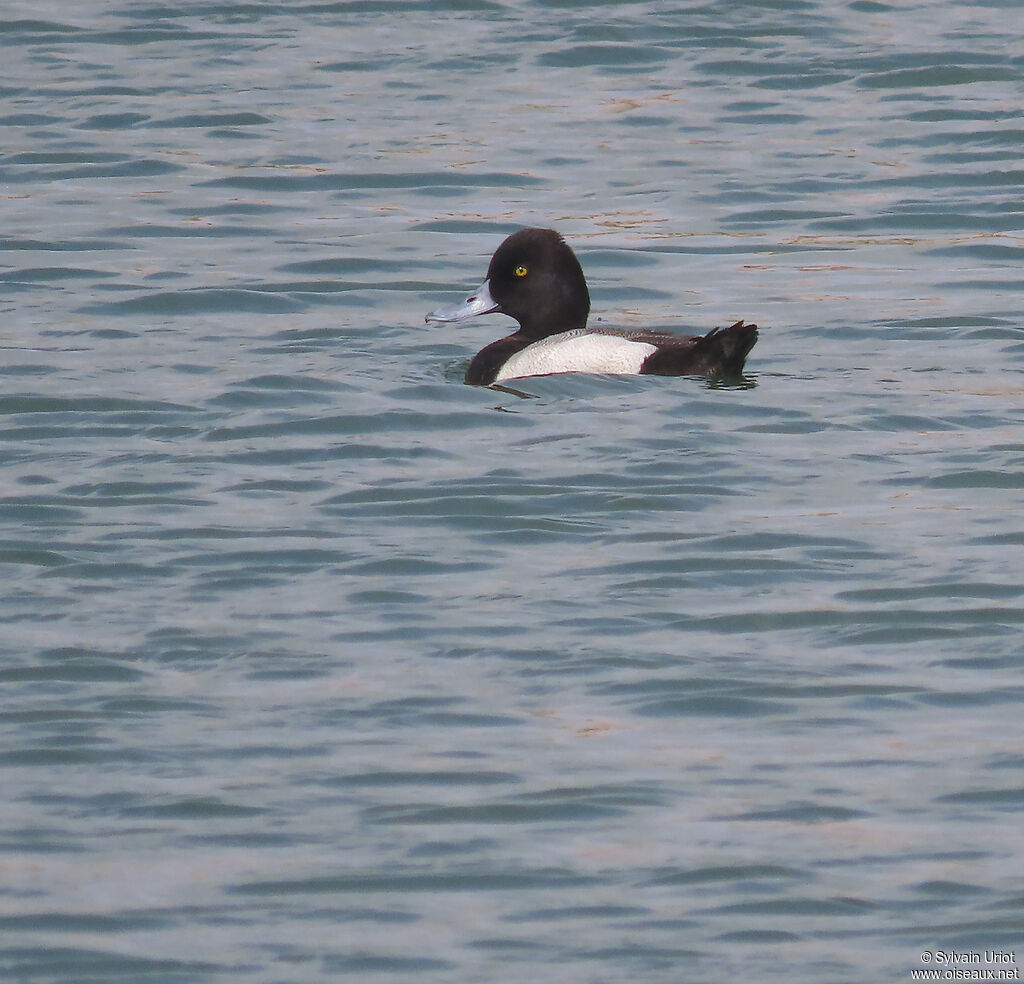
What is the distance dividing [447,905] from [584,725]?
100 centimetres

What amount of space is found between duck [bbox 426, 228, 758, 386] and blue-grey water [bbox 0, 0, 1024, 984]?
0.13m

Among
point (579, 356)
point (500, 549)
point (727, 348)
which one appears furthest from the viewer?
point (579, 356)

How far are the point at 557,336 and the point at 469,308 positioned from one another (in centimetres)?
57

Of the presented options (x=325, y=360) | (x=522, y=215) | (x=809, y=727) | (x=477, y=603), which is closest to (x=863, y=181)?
(x=522, y=215)

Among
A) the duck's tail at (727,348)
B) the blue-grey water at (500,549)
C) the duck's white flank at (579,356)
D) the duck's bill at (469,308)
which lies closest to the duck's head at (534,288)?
the duck's bill at (469,308)

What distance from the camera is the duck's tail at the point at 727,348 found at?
9.30m

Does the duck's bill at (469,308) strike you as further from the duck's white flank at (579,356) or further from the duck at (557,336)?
the duck's white flank at (579,356)

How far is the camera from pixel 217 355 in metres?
10.3

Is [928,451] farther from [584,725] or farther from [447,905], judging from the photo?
[447,905]

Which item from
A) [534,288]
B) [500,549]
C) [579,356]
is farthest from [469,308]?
[500,549]

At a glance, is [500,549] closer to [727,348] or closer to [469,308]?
[727,348]

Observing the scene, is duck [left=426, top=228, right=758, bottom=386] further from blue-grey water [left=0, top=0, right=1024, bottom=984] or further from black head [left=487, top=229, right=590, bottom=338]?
blue-grey water [left=0, top=0, right=1024, bottom=984]

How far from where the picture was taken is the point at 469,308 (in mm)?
10641

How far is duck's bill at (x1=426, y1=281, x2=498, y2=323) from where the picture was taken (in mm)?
10609
